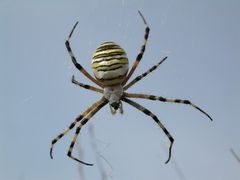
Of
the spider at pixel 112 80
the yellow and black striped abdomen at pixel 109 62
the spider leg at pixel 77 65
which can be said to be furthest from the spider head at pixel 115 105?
the yellow and black striped abdomen at pixel 109 62

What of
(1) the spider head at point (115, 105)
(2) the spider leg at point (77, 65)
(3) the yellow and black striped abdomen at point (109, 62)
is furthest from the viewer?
(1) the spider head at point (115, 105)

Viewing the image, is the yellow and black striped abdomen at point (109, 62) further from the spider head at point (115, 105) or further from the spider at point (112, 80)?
the spider head at point (115, 105)

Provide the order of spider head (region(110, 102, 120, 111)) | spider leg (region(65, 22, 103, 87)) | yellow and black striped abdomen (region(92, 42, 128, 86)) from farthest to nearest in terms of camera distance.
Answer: spider head (region(110, 102, 120, 111))
spider leg (region(65, 22, 103, 87))
yellow and black striped abdomen (region(92, 42, 128, 86))

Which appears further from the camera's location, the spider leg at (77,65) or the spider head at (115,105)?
the spider head at (115,105)

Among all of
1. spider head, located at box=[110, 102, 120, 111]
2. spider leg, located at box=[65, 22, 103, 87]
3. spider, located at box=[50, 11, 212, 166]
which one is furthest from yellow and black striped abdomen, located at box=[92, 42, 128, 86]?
spider head, located at box=[110, 102, 120, 111]

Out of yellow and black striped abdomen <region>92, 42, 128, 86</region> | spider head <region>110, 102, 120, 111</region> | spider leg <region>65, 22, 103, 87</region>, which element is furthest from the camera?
spider head <region>110, 102, 120, 111</region>

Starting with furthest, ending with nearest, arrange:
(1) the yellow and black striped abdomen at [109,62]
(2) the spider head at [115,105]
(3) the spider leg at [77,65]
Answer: (2) the spider head at [115,105] → (3) the spider leg at [77,65] → (1) the yellow and black striped abdomen at [109,62]

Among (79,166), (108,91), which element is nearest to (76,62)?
(108,91)

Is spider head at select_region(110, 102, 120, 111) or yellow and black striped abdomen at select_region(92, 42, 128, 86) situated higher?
yellow and black striped abdomen at select_region(92, 42, 128, 86)

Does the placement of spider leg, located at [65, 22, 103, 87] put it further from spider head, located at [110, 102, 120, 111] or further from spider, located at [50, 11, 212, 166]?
spider head, located at [110, 102, 120, 111]
